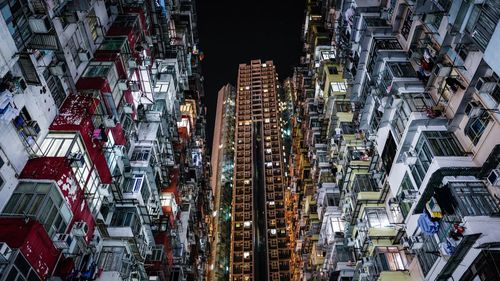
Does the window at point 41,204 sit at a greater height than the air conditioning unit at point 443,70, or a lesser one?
lesser

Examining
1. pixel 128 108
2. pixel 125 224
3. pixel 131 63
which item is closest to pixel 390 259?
pixel 125 224

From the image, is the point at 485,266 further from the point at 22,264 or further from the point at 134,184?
the point at 134,184

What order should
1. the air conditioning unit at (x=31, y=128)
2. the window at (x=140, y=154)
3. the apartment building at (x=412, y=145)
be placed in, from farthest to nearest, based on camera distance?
1. the window at (x=140, y=154)
2. the air conditioning unit at (x=31, y=128)
3. the apartment building at (x=412, y=145)

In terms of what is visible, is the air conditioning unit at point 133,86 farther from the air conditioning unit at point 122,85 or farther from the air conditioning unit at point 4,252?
the air conditioning unit at point 4,252

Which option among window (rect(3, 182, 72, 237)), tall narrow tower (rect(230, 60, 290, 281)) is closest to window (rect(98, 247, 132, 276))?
window (rect(3, 182, 72, 237))

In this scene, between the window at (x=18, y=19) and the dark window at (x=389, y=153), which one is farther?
the dark window at (x=389, y=153)

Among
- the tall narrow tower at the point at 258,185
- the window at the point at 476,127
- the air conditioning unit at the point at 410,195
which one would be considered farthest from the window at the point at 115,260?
the tall narrow tower at the point at 258,185

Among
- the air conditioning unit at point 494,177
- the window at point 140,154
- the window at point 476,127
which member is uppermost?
the window at point 140,154
